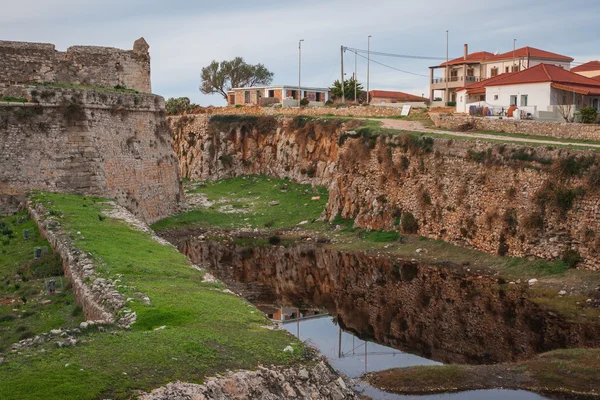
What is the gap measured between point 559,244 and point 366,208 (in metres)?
11.2

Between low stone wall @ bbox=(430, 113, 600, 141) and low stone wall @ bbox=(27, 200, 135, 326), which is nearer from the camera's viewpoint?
low stone wall @ bbox=(27, 200, 135, 326)

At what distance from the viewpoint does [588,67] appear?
219ft

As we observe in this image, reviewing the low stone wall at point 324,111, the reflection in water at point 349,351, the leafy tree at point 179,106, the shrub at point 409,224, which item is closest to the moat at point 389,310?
the reflection in water at point 349,351

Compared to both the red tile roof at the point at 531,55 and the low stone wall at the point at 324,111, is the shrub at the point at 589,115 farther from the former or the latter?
the red tile roof at the point at 531,55

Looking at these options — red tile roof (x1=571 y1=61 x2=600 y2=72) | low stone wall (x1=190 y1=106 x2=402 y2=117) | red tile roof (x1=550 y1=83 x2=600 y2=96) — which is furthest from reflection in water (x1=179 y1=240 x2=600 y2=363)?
red tile roof (x1=571 y1=61 x2=600 y2=72)

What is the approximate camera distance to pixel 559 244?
25.7 meters

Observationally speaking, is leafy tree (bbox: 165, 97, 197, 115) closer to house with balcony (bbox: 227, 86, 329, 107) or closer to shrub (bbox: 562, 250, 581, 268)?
house with balcony (bbox: 227, 86, 329, 107)

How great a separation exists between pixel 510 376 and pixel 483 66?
50.4m

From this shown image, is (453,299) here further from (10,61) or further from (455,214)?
(10,61)

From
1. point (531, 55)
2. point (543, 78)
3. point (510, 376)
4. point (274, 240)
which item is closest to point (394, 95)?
point (531, 55)

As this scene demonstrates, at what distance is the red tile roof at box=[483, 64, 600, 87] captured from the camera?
133 feet

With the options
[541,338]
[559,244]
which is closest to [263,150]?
[559,244]

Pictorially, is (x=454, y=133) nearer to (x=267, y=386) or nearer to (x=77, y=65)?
(x=77, y=65)

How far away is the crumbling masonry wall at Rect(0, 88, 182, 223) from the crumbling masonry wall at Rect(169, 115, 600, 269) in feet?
33.0
